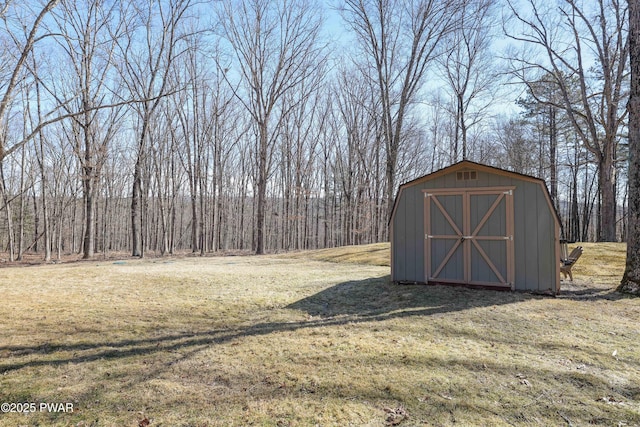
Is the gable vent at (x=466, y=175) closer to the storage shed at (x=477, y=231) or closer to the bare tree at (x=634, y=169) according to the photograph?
the storage shed at (x=477, y=231)

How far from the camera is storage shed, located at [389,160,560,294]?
289 inches

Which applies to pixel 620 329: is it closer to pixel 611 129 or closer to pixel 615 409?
pixel 615 409

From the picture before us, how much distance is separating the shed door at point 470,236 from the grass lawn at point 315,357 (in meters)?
0.52

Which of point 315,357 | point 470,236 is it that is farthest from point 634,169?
point 315,357

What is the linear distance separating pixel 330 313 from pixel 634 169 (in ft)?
23.6

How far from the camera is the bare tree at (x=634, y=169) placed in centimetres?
735

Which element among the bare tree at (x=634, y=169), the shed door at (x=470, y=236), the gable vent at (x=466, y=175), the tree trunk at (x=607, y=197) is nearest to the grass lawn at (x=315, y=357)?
the shed door at (x=470, y=236)

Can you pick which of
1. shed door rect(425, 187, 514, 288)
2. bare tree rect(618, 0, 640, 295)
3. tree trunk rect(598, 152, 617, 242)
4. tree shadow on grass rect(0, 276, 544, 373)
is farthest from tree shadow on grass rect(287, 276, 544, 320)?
tree trunk rect(598, 152, 617, 242)

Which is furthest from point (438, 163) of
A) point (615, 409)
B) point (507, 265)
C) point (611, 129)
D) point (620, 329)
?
point (615, 409)

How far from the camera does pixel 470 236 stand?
7.85 meters

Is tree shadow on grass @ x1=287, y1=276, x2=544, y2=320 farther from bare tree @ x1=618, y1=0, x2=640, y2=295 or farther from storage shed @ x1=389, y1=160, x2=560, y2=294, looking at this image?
bare tree @ x1=618, y1=0, x2=640, y2=295

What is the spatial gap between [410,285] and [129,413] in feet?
21.6

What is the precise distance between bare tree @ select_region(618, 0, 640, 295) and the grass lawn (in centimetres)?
64

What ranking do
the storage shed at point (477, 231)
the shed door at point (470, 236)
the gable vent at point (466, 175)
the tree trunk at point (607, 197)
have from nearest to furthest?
the storage shed at point (477, 231) → the shed door at point (470, 236) → the gable vent at point (466, 175) → the tree trunk at point (607, 197)
